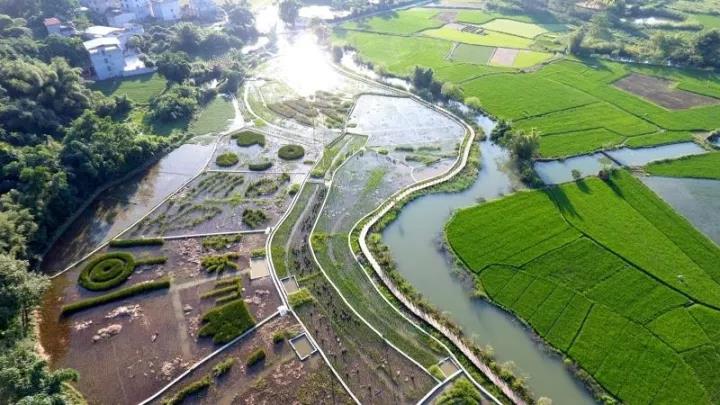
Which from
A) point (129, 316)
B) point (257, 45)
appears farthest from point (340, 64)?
point (129, 316)

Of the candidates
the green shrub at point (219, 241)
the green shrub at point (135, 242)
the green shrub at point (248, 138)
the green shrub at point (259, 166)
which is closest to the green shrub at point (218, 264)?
the green shrub at point (219, 241)

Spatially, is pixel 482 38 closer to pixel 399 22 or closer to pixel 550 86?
pixel 399 22

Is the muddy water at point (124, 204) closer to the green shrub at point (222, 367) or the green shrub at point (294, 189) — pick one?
the green shrub at point (294, 189)

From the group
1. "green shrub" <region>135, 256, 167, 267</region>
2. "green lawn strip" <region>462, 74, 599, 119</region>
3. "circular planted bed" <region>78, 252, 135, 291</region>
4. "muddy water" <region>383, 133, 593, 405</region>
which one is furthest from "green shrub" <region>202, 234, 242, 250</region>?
"green lawn strip" <region>462, 74, 599, 119</region>

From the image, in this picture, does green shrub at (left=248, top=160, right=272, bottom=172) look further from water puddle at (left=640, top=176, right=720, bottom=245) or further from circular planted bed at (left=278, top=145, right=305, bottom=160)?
water puddle at (left=640, top=176, right=720, bottom=245)

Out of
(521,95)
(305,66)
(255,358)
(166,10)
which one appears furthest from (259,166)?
(166,10)

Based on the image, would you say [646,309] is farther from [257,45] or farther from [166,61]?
[257,45]
